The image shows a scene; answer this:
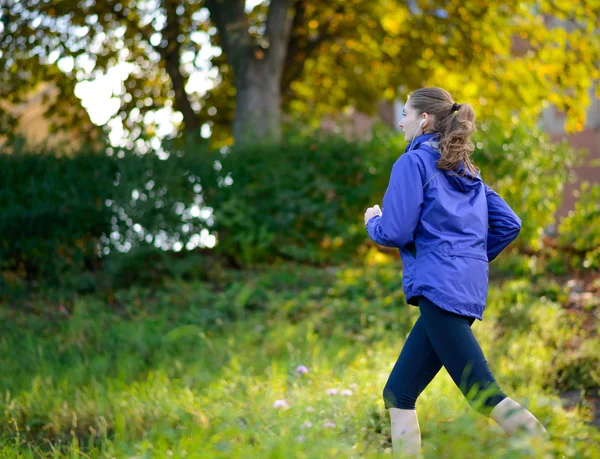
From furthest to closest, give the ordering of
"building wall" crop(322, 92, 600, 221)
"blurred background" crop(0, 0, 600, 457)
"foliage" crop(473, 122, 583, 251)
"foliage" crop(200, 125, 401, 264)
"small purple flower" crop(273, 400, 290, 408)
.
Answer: "building wall" crop(322, 92, 600, 221), "foliage" crop(200, 125, 401, 264), "foliage" crop(473, 122, 583, 251), "blurred background" crop(0, 0, 600, 457), "small purple flower" crop(273, 400, 290, 408)

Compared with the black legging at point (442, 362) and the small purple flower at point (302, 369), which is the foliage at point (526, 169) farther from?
the black legging at point (442, 362)

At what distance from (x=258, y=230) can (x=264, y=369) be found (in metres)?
4.07

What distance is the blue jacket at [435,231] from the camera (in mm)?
3133

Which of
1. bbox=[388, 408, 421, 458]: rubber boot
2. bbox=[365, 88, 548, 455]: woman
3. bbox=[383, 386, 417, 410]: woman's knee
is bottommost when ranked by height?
bbox=[388, 408, 421, 458]: rubber boot

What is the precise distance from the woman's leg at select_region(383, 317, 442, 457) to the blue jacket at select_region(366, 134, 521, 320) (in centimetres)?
21

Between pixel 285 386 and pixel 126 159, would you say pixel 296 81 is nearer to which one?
pixel 126 159

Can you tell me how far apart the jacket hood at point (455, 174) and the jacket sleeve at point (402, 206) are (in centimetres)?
15

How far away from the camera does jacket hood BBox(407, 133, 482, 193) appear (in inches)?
129

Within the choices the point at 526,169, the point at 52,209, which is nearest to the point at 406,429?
the point at 526,169

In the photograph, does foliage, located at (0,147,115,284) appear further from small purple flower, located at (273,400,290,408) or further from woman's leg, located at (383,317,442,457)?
woman's leg, located at (383,317,442,457)

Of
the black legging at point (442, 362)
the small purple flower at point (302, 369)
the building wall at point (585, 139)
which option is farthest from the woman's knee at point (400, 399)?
the building wall at point (585, 139)

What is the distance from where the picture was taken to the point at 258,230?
958 centimetres

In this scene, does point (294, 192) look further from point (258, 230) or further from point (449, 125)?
point (449, 125)

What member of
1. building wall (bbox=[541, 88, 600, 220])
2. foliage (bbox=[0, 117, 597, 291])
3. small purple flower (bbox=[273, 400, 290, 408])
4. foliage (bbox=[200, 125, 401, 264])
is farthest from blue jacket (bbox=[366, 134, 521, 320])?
building wall (bbox=[541, 88, 600, 220])
